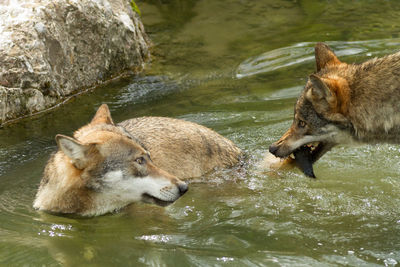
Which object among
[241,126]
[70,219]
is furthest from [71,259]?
[241,126]

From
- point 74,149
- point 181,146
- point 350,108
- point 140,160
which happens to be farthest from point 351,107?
point 74,149

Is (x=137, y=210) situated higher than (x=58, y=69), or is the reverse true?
(x=58, y=69)

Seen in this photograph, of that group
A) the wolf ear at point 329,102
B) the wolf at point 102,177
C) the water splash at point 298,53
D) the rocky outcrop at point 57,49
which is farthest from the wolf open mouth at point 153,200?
the water splash at point 298,53

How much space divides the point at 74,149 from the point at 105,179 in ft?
1.45

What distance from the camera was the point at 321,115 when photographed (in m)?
5.60

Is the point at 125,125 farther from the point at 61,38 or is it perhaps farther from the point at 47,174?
the point at 61,38

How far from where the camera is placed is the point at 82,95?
31.8ft

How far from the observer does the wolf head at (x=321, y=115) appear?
549cm

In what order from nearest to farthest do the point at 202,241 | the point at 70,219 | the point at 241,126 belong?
the point at 202,241
the point at 70,219
the point at 241,126

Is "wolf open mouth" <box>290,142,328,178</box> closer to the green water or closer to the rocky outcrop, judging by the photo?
the green water

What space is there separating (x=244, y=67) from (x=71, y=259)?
23.3ft

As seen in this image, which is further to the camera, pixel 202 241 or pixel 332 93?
pixel 332 93

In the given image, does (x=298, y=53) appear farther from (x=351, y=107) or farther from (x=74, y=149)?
(x=74, y=149)

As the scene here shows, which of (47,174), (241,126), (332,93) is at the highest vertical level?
(332,93)
